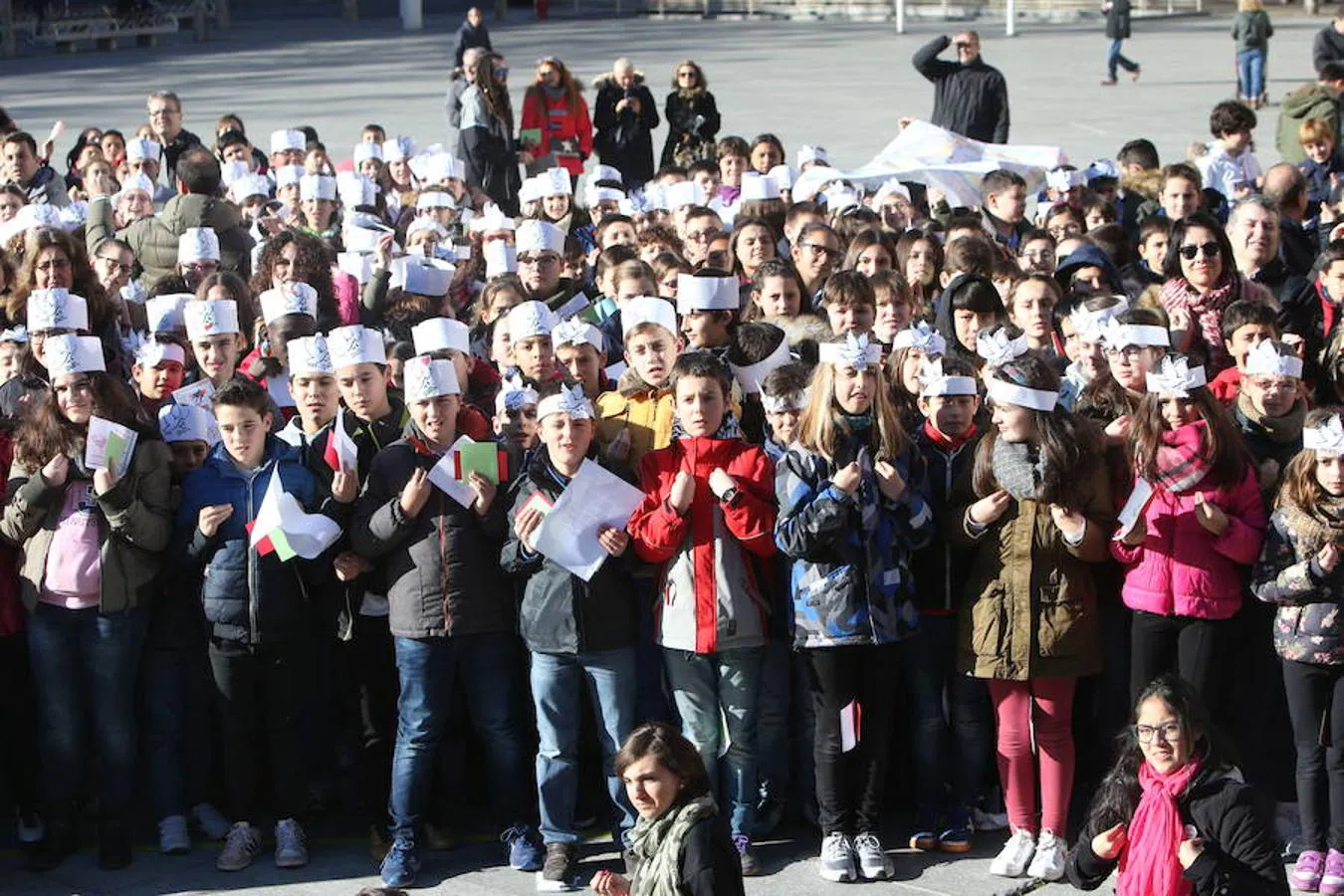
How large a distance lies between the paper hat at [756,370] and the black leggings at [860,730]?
1281 mm

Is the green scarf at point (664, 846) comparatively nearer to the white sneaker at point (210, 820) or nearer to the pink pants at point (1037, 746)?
the pink pants at point (1037, 746)

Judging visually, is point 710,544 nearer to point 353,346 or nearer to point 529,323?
point 529,323

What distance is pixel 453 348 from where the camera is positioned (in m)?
8.70

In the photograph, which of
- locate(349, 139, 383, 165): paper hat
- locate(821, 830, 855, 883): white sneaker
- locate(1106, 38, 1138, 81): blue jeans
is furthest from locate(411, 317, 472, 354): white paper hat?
locate(1106, 38, 1138, 81): blue jeans

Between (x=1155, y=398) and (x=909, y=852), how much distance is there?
1.87 meters

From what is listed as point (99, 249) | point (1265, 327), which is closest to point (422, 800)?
point (1265, 327)

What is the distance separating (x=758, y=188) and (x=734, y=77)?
73.0 ft

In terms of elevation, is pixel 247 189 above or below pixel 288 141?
below

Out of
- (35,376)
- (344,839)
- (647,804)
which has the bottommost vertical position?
(344,839)

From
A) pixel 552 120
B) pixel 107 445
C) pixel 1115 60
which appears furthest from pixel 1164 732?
pixel 1115 60

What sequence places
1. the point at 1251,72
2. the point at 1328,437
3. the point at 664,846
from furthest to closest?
the point at 1251,72 → the point at 1328,437 → the point at 664,846

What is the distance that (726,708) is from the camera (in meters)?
7.69

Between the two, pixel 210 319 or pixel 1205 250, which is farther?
pixel 1205 250

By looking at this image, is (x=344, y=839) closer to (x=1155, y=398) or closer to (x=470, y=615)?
(x=470, y=615)
